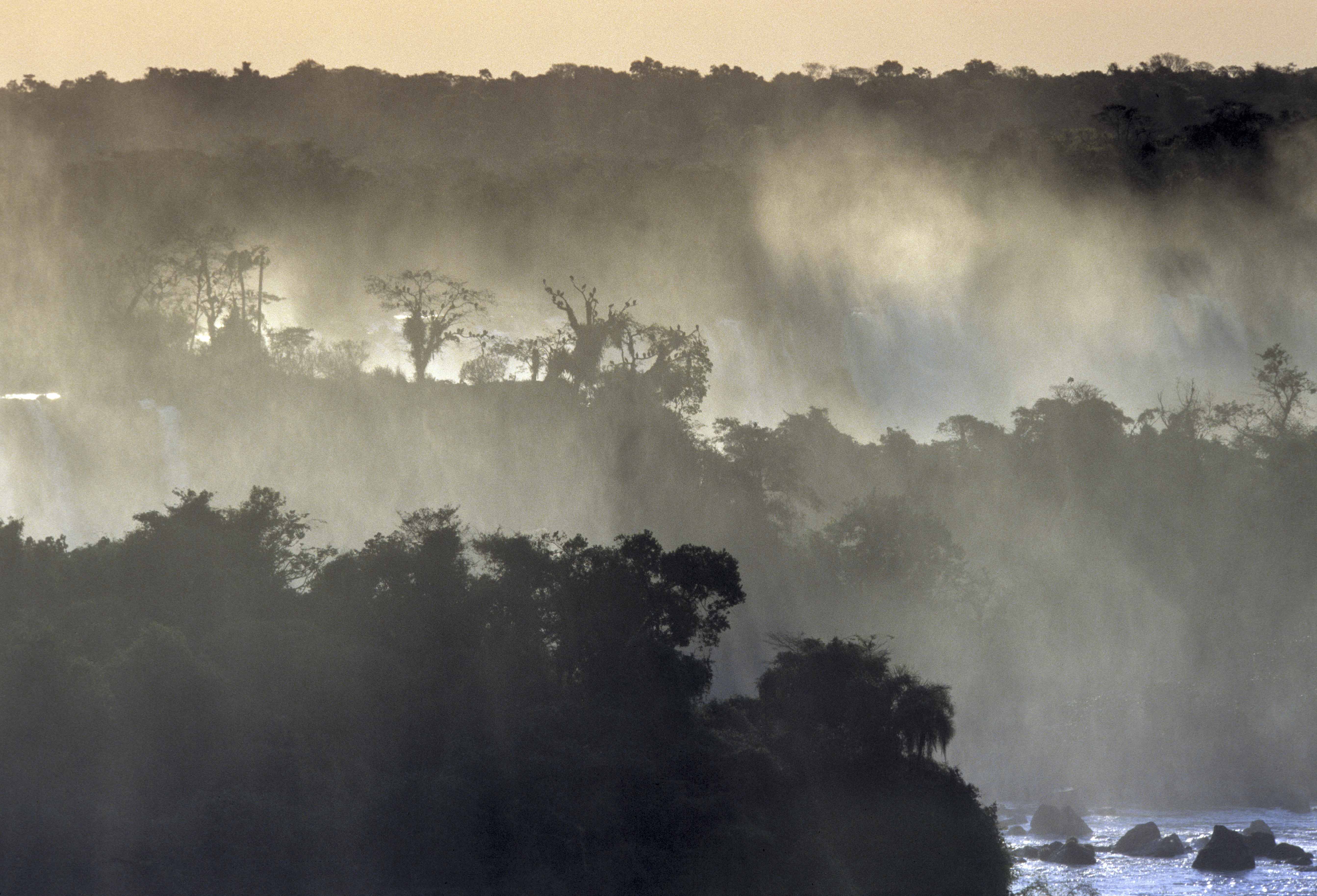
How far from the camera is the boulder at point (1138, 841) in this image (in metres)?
58.3

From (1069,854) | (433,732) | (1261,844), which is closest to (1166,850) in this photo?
(1261,844)

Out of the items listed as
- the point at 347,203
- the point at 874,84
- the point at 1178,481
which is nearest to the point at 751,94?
the point at 874,84

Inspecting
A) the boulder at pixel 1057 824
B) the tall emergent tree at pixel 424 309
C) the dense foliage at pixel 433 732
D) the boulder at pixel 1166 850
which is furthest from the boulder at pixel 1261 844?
the tall emergent tree at pixel 424 309

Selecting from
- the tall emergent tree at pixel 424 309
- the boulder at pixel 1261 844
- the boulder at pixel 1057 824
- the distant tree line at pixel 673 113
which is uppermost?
the distant tree line at pixel 673 113

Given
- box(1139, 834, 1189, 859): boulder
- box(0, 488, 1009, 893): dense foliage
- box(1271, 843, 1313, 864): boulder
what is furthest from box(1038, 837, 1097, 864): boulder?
box(0, 488, 1009, 893): dense foliage

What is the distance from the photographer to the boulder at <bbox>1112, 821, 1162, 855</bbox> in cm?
5828

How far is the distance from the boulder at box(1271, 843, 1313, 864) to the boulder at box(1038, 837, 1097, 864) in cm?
598

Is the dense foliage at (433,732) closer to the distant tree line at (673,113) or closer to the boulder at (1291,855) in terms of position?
the boulder at (1291,855)

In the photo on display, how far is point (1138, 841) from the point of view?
58.7 metres

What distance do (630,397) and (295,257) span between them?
32941mm

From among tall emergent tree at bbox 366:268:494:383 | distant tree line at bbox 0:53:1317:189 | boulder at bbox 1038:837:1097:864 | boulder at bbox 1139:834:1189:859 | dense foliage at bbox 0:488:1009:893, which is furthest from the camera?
distant tree line at bbox 0:53:1317:189

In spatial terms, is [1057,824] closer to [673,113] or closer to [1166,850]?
[1166,850]

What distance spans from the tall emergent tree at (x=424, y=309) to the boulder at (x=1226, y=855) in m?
44.1

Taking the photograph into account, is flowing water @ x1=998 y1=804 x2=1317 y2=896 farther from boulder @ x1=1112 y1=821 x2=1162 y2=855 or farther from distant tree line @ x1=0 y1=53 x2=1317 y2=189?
distant tree line @ x1=0 y1=53 x2=1317 y2=189
